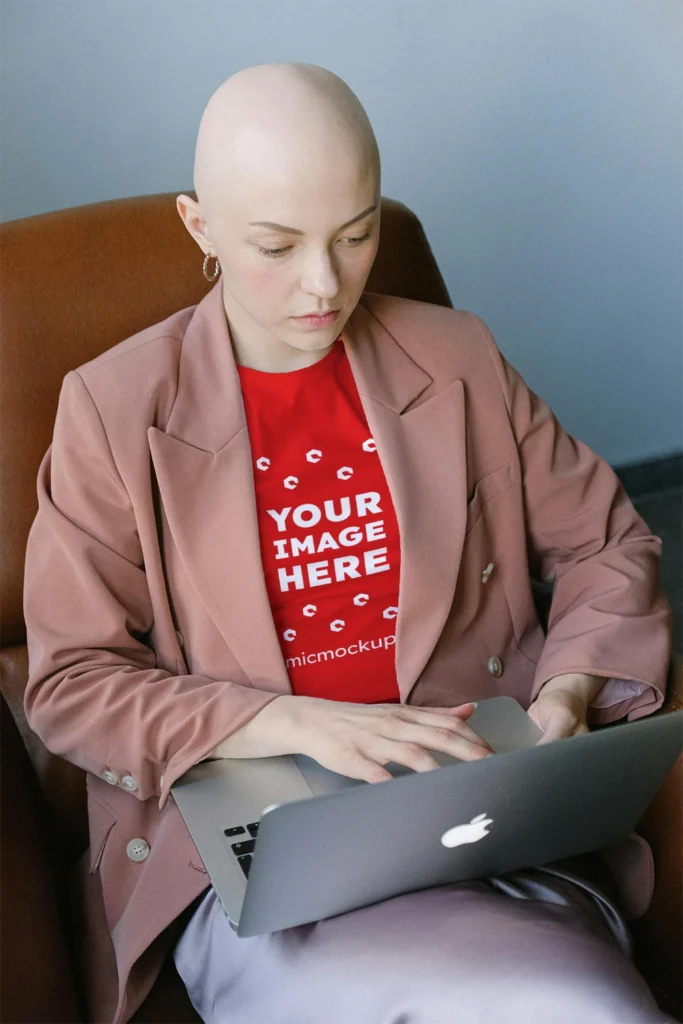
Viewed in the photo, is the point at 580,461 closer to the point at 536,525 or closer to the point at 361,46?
the point at 536,525

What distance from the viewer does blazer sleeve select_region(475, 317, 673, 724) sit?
1.37 m

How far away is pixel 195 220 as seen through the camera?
1.29 metres

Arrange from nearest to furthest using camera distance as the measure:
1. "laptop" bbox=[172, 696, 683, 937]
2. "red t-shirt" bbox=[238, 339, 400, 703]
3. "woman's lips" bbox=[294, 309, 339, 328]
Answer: "laptop" bbox=[172, 696, 683, 937], "woman's lips" bbox=[294, 309, 339, 328], "red t-shirt" bbox=[238, 339, 400, 703]

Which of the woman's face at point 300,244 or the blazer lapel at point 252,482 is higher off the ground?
the woman's face at point 300,244

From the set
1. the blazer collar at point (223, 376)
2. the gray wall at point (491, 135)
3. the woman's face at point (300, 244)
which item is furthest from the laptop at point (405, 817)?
the gray wall at point (491, 135)

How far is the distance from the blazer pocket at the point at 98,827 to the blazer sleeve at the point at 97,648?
68 millimetres

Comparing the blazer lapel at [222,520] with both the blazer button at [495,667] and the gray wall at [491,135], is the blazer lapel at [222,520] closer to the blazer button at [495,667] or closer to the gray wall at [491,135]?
the blazer button at [495,667]

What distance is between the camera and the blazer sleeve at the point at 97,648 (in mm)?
1255

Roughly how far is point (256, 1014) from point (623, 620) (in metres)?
0.59

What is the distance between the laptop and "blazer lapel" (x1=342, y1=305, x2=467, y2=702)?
147 mm

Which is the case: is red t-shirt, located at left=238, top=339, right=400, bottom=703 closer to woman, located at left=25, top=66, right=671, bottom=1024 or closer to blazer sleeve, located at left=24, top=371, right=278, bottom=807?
woman, located at left=25, top=66, right=671, bottom=1024

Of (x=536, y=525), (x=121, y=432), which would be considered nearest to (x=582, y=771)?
(x=536, y=525)

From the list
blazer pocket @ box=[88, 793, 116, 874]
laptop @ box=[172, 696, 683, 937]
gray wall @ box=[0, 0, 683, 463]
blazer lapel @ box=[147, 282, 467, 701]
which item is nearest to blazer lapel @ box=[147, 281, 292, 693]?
blazer lapel @ box=[147, 282, 467, 701]

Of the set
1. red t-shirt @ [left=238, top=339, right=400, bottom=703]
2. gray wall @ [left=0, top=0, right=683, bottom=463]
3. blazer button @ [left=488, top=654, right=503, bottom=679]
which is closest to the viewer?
red t-shirt @ [left=238, top=339, right=400, bottom=703]
